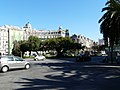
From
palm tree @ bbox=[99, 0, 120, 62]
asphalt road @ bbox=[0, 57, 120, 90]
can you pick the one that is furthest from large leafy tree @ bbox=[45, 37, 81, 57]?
asphalt road @ bbox=[0, 57, 120, 90]

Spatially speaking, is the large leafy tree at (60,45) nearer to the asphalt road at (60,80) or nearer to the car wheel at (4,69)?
the car wheel at (4,69)

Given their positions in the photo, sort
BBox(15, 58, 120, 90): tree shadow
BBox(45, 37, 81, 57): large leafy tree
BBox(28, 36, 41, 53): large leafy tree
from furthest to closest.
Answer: BBox(28, 36, 41, 53): large leafy tree, BBox(45, 37, 81, 57): large leafy tree, BBox(15, 58, 120, 90): tree shadow

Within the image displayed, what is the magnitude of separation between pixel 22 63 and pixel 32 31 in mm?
161109

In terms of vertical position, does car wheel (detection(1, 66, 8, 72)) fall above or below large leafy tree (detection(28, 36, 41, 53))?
below

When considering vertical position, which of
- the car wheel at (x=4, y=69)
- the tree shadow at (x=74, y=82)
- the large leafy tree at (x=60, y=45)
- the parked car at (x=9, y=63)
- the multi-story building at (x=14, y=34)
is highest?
the multi-story building at (x=14, y=34)

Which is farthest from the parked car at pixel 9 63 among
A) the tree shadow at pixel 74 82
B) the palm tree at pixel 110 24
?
the palm tree at pixel 110 24

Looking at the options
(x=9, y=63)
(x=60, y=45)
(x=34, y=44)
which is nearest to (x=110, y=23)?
(x=9, y=63)

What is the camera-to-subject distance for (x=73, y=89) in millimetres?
13586

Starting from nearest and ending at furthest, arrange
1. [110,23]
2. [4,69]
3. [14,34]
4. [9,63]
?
1. [4,69]
2. [9,63]
3. [110,23]
4. [14,34]

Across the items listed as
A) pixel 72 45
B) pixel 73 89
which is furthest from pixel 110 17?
pixel 72 45

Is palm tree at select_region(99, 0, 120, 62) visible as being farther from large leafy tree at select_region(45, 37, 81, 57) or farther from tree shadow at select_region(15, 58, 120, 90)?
large leafy tree at select_region(45, 37, 81, 57)

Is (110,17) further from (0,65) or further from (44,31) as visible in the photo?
(44,31)

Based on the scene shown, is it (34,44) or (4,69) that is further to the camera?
(34,44)

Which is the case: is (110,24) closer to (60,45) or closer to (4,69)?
(4,69)
